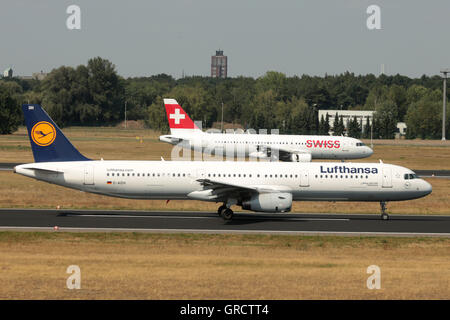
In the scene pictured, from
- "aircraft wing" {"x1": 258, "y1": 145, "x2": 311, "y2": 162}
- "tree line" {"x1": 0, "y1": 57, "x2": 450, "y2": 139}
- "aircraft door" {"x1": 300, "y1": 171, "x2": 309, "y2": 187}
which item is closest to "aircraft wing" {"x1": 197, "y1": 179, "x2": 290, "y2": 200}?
"aircraft door" {"x1": 300, "y1": 171, "x2": 309, "y2": 187}

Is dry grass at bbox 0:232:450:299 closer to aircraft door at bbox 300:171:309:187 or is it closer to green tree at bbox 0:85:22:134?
aircraft door at bbox 300:171:309:187

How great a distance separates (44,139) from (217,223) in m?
12.0

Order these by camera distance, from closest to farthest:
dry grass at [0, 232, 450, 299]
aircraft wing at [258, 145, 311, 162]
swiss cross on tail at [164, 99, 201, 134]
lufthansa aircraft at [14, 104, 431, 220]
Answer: dry grass at [0, 232, 450, 299] → lufthansa aircraft at [14, 104, 431, 220] → aircraft wing at [258, 145, 311, 162] → swiss cross on tail at [164, 99, 201, 134]

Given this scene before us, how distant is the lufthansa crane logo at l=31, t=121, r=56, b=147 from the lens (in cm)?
3838

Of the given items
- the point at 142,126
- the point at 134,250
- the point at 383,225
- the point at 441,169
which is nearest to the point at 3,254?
the point at 134,250

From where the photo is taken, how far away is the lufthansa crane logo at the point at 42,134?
38375mm

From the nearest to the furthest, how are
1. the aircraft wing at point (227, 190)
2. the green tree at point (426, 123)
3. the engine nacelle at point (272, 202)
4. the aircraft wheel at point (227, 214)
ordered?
1. the engine nacelle at point (272, 202)
2. the aircraft wing at point (227, 190)
3. the aircraft wheel at point (227, 214)
4. the green tree at point (426, 123)

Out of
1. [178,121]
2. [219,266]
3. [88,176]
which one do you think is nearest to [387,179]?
[219,266]

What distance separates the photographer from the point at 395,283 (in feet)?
75.4

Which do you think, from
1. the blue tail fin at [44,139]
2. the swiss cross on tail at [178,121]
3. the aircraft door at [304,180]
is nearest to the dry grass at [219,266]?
the aircraft door at [304,180]

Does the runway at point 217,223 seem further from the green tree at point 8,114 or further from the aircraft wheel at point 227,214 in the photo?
the green tree at point 8,114

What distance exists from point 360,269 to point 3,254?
50.1 ft

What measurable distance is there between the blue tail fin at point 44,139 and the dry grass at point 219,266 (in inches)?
317

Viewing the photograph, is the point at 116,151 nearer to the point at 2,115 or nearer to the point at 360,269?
the point at 2,115
